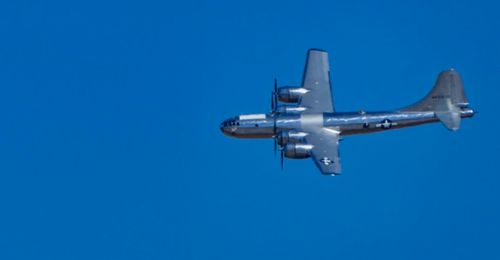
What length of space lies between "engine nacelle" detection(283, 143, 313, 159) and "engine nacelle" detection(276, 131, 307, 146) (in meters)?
1.12

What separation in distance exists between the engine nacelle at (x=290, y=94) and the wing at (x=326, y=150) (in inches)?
166

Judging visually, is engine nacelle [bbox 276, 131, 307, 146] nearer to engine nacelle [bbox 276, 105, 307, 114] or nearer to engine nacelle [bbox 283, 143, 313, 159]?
engine nacelle [bbox 283, 143, 313, 159]

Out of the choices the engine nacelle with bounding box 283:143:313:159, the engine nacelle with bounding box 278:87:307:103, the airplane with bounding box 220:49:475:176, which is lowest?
the engine nacelle with bounding box 283:143:313:159

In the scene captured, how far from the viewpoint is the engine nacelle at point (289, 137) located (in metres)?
79.2

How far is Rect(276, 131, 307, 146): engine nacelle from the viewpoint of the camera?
260 feet

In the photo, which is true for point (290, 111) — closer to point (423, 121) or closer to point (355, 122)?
point (355, 122)

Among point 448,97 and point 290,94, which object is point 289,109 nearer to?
point 290,94

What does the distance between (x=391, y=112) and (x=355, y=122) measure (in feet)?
12.0

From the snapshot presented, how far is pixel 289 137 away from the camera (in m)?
79.4

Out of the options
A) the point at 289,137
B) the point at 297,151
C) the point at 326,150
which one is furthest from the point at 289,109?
the point at 326,150

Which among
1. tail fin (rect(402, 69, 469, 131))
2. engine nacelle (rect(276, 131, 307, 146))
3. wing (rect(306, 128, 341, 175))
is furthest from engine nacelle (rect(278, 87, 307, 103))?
tail fin (rect(402, 69, 469, 131))

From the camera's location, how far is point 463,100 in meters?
80.9

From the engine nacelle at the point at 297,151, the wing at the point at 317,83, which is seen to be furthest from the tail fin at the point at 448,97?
the engine nacelle at the point at 297,151

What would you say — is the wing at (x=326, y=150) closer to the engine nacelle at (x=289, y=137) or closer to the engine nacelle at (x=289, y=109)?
the engine nacelle at (x=289, y=137)
